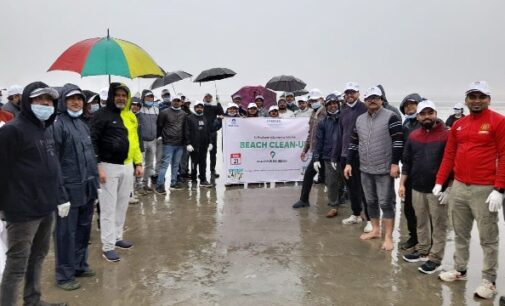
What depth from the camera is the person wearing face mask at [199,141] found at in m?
9.17

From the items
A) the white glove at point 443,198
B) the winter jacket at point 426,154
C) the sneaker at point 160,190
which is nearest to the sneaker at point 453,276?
the white glove at point 443,198

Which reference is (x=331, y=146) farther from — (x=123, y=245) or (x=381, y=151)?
(x=123, y=245)

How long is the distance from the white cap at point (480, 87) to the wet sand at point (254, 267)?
73.7 inches

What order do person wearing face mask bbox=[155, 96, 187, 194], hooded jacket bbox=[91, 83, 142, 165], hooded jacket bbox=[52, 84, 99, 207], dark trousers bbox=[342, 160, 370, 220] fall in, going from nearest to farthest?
hooded jacket bbox=[52, 84, 99, 207]
hooded jacket bbox=[91, 83, 142, 165]
dark trousers bbox=[342, 160, 370, 220]
person wearing face mask bbox=[155, 96, 187, 194]

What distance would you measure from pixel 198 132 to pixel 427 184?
5.61 metres

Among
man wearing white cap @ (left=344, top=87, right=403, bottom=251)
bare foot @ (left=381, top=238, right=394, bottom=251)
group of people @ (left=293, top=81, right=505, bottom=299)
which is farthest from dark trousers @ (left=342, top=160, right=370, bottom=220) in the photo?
bare foot @ (left=381, top=238, right=394, bottom=251)

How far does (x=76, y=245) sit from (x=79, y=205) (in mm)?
483

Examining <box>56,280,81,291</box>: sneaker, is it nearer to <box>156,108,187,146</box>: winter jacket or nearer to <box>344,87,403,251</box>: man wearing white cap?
<box>344,87,403,251</box>: man wearing white cap

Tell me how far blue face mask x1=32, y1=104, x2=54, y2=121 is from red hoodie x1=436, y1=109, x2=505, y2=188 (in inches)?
146

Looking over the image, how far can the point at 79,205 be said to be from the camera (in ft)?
13.6

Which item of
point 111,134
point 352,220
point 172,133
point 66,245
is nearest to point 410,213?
point 352,220

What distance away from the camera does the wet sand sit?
3908 millimetres

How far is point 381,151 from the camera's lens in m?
5.27

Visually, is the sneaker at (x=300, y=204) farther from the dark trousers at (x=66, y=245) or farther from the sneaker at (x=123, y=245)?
the dark trousers at (x=66, y=245)
